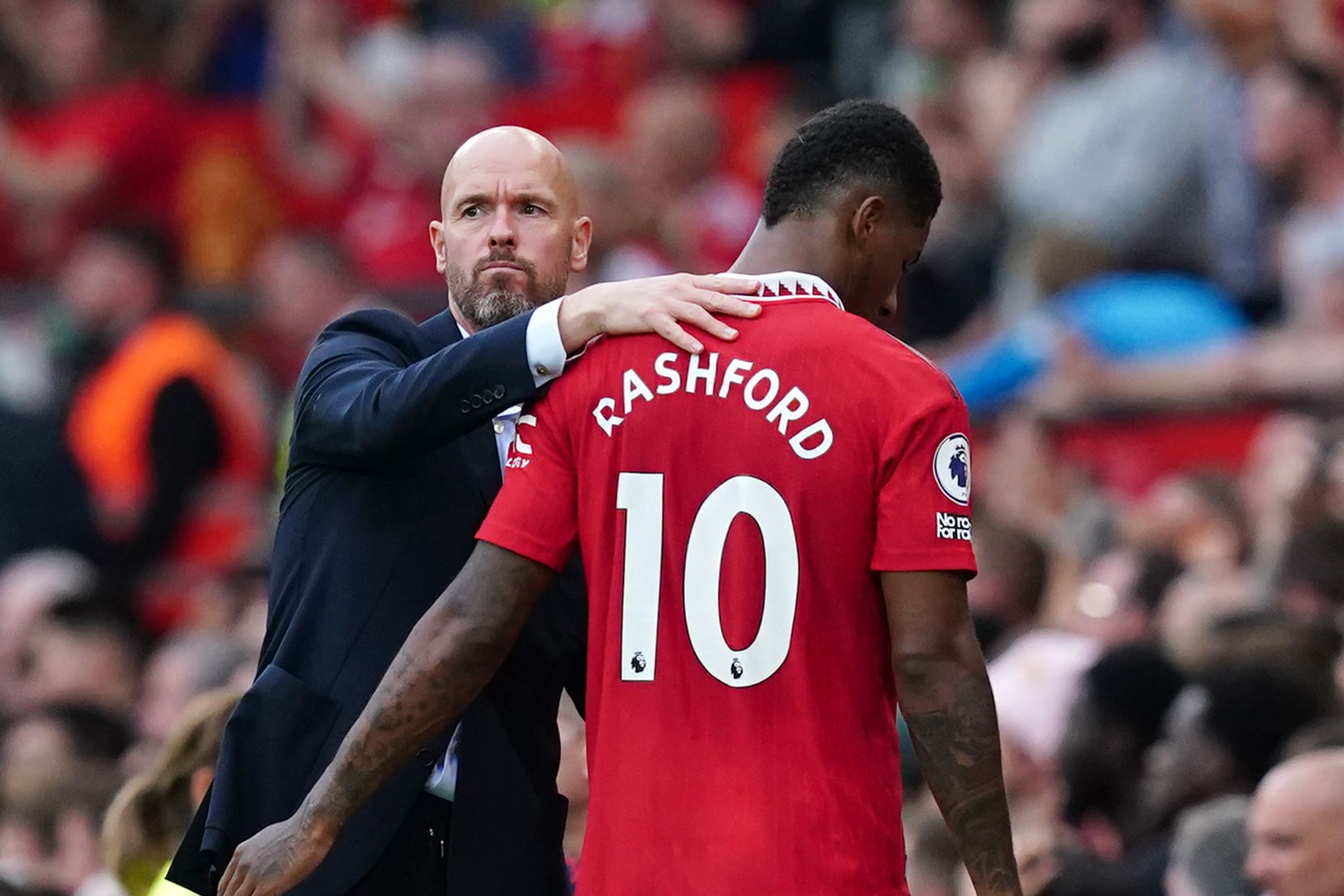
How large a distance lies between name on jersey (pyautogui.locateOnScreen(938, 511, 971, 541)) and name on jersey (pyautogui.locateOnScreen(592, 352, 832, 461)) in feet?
0.69

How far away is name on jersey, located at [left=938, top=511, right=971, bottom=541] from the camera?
375 centimetres

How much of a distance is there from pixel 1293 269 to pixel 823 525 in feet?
17.5

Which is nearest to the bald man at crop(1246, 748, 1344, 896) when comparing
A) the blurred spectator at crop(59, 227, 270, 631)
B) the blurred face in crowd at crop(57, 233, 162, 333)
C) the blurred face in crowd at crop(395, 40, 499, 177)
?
the blurred spectator at crop(59, 227, 270, 631)

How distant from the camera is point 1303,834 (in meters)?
5.12

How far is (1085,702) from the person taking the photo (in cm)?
653

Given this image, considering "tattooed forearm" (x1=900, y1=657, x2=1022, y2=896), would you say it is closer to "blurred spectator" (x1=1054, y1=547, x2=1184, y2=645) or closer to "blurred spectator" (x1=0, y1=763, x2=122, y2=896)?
"blurred spectator" (x1=1054, y1=547, x2=1184, y2=645)

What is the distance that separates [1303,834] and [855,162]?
1997 millimetres

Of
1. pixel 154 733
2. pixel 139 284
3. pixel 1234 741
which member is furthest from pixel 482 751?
pixel 139 284

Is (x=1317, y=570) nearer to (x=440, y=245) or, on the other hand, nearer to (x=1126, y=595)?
(x=1126, y=595)

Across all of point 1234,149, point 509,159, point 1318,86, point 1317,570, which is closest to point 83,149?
point 1234,149

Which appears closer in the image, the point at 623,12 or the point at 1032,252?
the point at 1032,252

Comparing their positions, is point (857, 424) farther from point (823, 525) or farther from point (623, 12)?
point (623, 12)

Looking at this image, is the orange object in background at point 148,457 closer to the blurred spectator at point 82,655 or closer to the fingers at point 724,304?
the blurred spectator at point 82,655

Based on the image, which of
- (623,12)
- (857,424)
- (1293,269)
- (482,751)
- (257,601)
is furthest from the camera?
(623,12)
